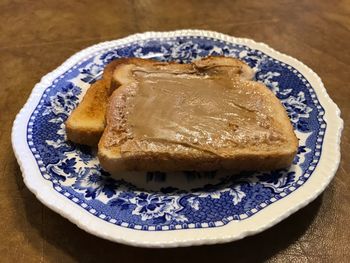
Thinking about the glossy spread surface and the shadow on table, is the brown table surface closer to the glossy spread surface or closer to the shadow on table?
the shadow on table

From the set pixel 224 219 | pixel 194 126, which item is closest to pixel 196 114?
pixel 194 126

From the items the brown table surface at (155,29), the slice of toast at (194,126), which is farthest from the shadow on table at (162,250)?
the slice of toast at (194,126)

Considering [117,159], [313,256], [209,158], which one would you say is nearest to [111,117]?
[117,159]

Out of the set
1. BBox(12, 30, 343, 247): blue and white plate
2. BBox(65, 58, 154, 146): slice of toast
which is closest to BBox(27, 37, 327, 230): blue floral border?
BBox(12, 30, 343, 247): blue and white plate

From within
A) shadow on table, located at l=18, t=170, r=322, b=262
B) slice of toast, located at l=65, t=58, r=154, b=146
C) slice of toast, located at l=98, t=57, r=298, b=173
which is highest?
slice of toast, located at l=98, t=57, r=298, b=173

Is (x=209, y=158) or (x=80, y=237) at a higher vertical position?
(x=209, y=158)

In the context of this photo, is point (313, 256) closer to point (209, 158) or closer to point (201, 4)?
point (209, 158)
